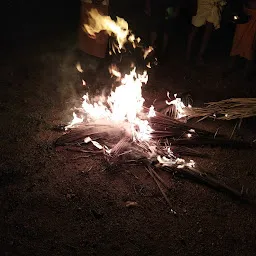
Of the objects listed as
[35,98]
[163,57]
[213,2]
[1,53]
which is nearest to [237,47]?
[213,2]

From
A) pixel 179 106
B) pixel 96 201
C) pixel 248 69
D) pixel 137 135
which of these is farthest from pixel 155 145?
pixel 248 69

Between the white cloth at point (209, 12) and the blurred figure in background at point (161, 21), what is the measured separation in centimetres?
54

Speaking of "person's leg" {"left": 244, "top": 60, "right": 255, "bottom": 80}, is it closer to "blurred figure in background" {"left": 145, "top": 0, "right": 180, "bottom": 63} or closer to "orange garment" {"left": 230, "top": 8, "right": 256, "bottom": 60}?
"orange garment" {"left": 230, "top": 8, "right": 256, "bottom": 60}

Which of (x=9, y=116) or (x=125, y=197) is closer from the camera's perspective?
(x=125, y=197)

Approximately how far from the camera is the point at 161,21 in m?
8.58

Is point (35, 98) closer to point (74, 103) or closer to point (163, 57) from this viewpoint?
point (74, 103)

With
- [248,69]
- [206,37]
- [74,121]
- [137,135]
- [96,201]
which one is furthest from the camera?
[206,37]

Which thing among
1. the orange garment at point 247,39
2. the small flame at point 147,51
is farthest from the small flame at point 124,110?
the orange garment at point 247,39

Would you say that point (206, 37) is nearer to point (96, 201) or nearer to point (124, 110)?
point (124, 110)

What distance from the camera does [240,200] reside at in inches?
198

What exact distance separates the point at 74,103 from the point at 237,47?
4364 millimetres

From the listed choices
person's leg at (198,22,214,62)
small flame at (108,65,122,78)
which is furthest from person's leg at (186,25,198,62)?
small flame at (108,65,122,78)

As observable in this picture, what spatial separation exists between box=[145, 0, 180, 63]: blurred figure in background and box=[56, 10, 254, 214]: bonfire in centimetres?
199

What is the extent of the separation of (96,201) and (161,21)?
5540 millimetres
